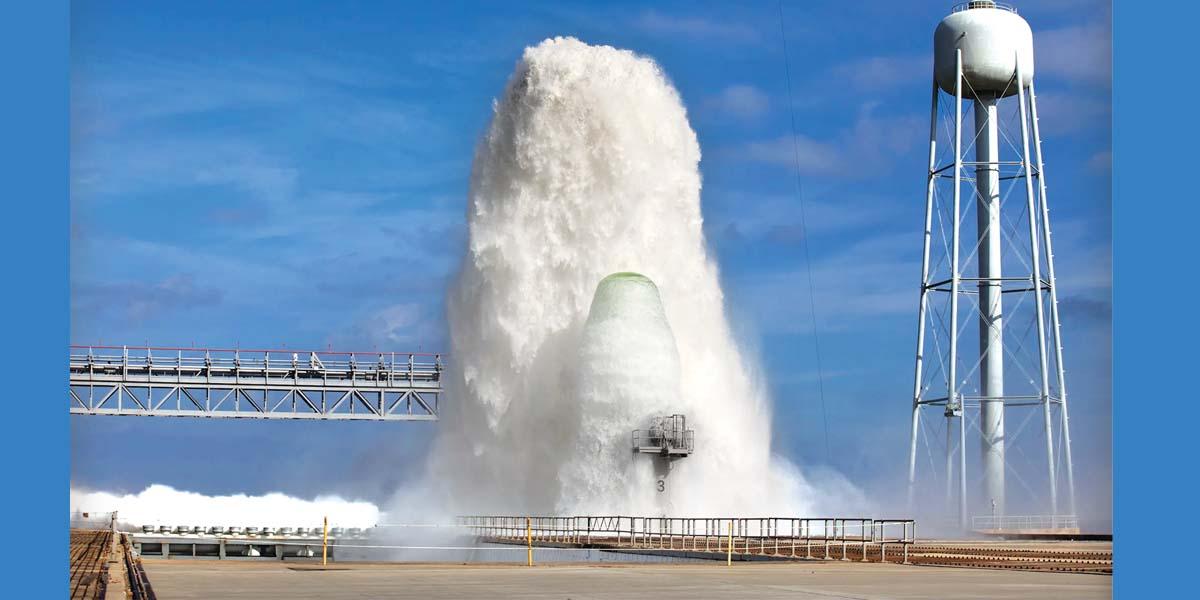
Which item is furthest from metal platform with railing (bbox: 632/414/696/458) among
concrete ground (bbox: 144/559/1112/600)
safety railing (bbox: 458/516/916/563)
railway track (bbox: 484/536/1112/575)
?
concrete ground (bbox: 144/559/1112/600)

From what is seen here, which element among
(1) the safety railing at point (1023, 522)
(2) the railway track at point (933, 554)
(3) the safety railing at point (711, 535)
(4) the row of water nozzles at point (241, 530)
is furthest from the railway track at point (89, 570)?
(1) the safety railing at point (1023, 522)

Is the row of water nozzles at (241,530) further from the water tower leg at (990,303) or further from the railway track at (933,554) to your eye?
the railway track at (933,554)

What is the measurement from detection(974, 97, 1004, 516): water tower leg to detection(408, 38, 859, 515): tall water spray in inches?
273

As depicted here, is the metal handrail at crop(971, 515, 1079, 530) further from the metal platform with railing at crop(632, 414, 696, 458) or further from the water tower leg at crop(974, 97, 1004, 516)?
the metal platform with railing at crop(632, 414, 696, 458)

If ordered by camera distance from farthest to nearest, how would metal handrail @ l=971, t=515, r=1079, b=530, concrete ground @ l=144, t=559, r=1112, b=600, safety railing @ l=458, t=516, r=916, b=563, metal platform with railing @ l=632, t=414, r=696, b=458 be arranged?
metal handrail @ l=971, t=515, r=1079, b=530 < metal platform with railing @ l=632, t=414, r=696, b=458 < safety railing @ l=458, t=516, r=916, b=563 < concrete ground @ l=144, t=559, r=1112, b=600

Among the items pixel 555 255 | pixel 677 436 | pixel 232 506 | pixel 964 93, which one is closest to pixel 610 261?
pixel 555 255

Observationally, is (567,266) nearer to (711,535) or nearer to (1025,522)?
(1025,522)

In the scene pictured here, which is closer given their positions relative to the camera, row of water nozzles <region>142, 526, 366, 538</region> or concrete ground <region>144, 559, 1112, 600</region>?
concrete ground <region>144, 559, 1112, 600</region>

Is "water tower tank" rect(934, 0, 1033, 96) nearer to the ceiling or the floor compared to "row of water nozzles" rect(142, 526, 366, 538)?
nearer to the ceiling

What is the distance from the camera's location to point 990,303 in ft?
181

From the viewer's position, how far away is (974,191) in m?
54.0

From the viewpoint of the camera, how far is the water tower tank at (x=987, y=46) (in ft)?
175

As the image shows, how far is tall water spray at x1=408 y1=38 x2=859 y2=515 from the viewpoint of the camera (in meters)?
51.5

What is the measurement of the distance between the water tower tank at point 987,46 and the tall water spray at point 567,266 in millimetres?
9372
